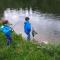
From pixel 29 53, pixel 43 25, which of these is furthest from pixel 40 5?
pixel 29 53

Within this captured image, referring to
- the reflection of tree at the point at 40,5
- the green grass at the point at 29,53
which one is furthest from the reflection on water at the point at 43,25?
the green grass at the point at 29,53

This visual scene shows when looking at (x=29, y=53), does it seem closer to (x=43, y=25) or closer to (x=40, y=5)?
(x=43, y=25)

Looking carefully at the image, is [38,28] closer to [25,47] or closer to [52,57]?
[25,47]

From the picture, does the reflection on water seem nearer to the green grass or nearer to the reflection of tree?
the reflection of tree

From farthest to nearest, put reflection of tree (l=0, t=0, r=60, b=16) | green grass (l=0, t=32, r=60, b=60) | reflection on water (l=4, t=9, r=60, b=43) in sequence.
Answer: reflection of tree (l=0, t=0, r=60, b=16) < reflection on water (l=4, t=9, r=60, b=43) < green grass (l=0, t=32, r=60, b=60)

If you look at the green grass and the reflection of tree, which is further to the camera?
the reflection of tree

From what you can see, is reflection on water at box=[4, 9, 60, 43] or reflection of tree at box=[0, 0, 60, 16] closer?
reflection on water at box=[4, 9, 60, 43]

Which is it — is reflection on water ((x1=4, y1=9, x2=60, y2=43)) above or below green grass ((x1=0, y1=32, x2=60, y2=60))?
above

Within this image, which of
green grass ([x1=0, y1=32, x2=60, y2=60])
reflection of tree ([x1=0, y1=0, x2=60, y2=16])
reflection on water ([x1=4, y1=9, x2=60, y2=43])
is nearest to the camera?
green grass ([x1=0, y1=32, x2=60, y2=60])

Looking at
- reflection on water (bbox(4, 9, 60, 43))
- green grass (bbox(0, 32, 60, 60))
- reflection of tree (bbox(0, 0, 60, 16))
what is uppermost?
reflection of tree (bbox(0, 0, 60, 16))

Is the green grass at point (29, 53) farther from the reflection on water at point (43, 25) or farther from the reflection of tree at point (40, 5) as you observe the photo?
the reflection of tree at point (40, 5)

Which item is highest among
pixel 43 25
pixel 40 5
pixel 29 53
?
pixel 40 5

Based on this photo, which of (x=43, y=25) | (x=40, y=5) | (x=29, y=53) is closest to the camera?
(x=29, y=53)

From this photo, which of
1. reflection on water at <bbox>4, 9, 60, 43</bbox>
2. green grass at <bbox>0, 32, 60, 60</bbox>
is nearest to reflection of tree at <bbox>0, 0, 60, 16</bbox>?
reflection on water at <bbox>4, 9, 60, 43</bbox>
